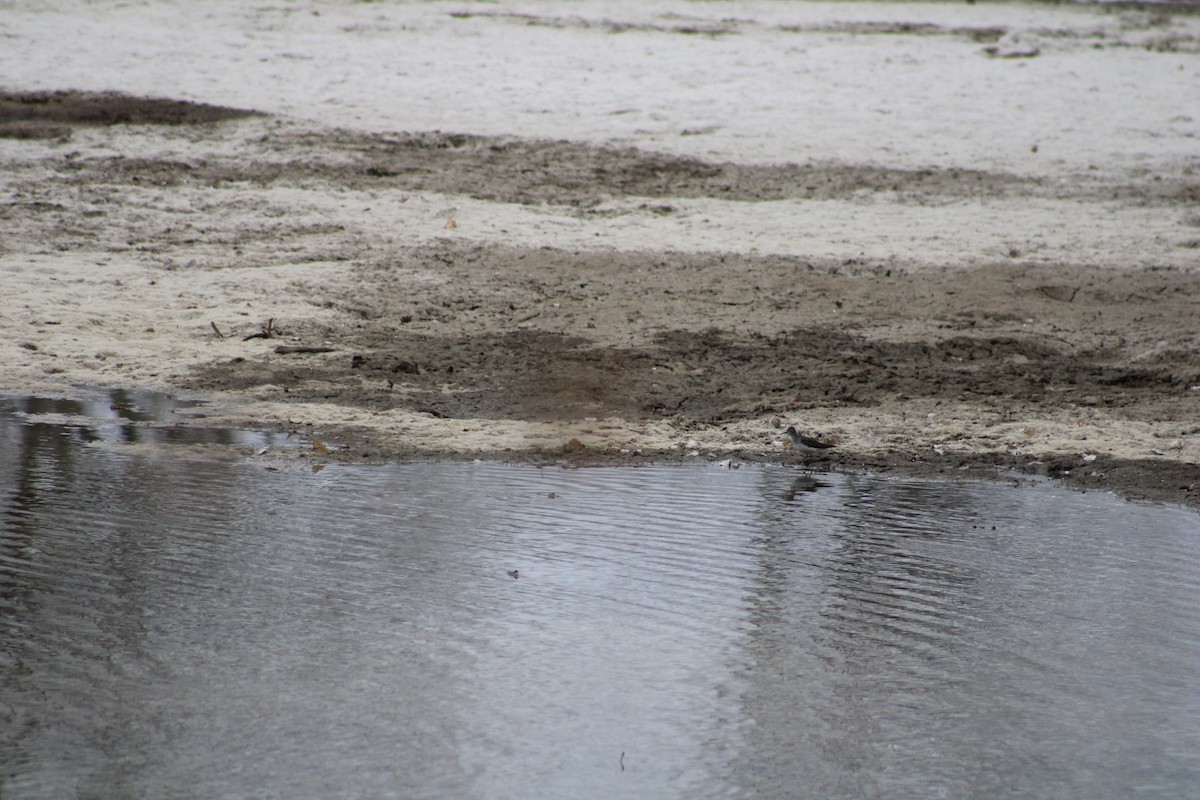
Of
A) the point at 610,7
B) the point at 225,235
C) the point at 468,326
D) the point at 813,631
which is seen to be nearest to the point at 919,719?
the point at 813,631

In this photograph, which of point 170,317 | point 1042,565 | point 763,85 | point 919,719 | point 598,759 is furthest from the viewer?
point 763,85

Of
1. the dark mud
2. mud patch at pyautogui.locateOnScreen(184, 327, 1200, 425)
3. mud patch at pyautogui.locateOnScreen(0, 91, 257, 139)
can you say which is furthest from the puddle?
mud patch at pyautogui.locateOnScreen(0, 91, 257, 139)

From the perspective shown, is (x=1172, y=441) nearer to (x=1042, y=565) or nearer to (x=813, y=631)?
(x=1042, y=565)

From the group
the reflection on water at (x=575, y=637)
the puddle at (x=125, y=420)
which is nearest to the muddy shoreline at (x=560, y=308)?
the puddle at (x=125, y=420)

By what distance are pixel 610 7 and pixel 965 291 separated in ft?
22.1

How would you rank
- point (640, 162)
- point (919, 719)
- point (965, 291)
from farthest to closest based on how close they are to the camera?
1. point (640, 162)
2. point (965, 291)
3. point (919, 719)

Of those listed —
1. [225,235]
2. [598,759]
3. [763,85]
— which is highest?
[763,85]

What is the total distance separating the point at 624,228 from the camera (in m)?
9.18

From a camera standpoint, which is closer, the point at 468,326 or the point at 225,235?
the point at 468,326

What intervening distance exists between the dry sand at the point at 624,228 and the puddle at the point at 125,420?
19 centimetres

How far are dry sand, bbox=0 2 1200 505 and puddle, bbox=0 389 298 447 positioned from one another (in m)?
0.19

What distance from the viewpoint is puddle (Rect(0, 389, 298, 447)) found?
5.40 metres

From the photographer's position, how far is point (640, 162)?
1022cm

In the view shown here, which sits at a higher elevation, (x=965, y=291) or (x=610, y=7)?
(x=610, y=7)
